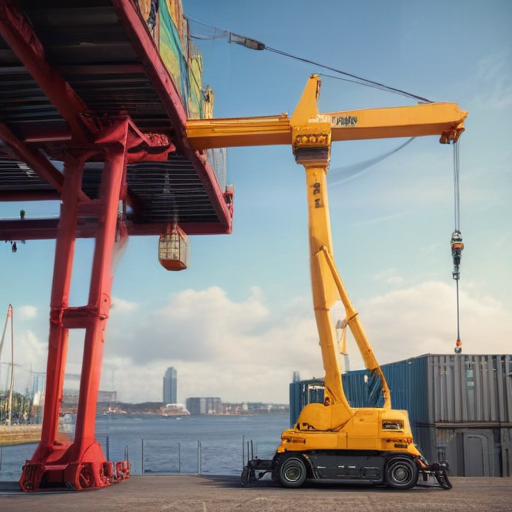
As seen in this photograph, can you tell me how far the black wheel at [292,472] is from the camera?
1855cm

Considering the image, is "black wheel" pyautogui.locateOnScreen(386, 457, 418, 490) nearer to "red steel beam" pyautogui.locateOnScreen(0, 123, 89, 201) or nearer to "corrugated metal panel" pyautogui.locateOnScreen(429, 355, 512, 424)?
"corrugated metal panel" pyautogui.locateOnScreen(429, 355, 512, 424)

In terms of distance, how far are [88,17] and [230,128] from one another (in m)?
8.30

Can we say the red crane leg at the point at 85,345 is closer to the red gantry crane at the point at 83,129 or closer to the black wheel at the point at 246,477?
the red gantry crane at the point at 83,129

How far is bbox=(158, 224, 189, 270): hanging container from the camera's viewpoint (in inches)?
1332

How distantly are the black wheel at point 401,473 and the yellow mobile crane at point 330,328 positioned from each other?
26 millimetres

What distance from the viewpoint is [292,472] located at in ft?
61.2

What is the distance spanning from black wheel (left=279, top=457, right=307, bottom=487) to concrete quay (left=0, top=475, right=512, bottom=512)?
0.33 meters

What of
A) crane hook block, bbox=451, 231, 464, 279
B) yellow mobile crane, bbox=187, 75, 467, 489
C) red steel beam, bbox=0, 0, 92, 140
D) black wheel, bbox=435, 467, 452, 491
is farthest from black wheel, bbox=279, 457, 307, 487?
red steel beam, bbox=0, 0, 92, 140

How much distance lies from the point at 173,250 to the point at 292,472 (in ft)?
57.7

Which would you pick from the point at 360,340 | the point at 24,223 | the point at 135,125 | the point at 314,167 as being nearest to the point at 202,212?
the point at 24,223

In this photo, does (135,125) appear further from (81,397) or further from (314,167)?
(81,397)

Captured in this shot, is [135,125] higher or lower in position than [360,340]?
higher

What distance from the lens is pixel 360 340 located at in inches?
780

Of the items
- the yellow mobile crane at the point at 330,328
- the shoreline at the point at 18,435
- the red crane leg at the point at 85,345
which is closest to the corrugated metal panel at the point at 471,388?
the yellow mobile crane at the point at 330,328
